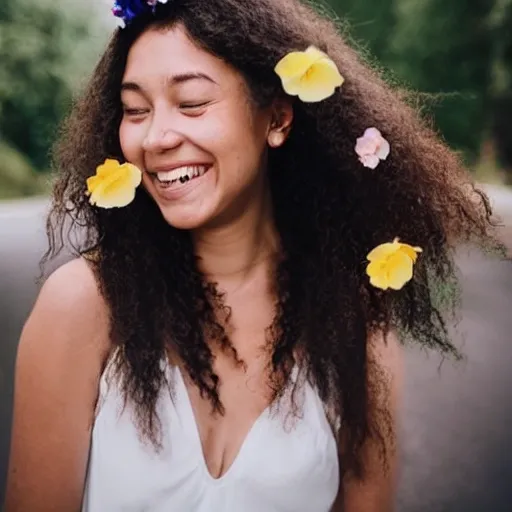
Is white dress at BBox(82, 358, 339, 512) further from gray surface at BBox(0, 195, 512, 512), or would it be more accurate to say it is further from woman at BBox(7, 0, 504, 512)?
gray surface at BBox(0, 195, 512, 512)

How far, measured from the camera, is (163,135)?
820mm

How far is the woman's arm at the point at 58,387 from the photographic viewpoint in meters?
0.91

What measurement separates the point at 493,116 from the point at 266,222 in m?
0.31

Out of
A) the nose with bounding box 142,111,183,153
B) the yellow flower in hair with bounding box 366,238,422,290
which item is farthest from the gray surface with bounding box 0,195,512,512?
the nose with bounding box 142,111,183,153

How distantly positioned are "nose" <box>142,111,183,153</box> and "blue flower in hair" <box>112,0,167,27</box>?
0.10 metres

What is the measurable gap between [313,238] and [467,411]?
0.27 m

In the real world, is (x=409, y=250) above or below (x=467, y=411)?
above

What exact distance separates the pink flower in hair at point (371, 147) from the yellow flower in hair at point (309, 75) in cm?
9

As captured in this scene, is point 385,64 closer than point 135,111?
No

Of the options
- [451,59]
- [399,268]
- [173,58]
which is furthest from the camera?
[451,59]

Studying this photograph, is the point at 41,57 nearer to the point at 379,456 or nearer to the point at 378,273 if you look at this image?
the point at 378,273

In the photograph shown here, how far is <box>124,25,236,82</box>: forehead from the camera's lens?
82 centimetres

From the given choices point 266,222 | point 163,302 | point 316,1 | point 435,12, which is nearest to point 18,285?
point 163,302

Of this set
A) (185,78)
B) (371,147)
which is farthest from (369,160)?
(185,78)
